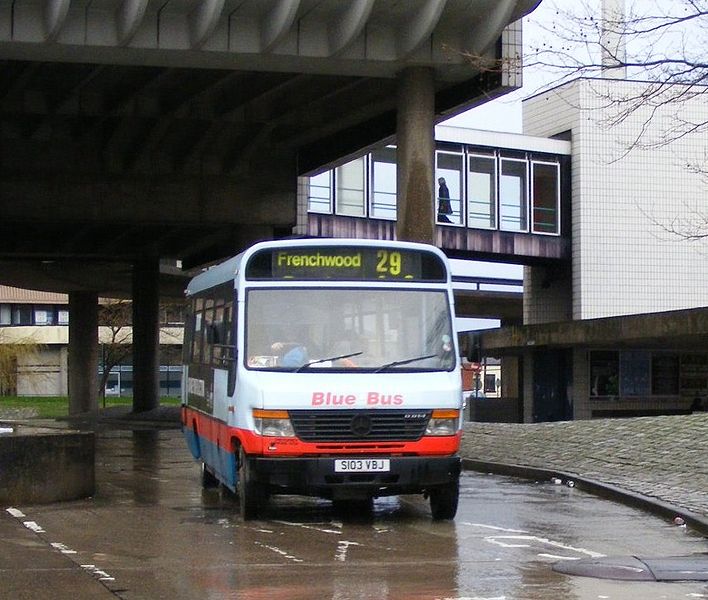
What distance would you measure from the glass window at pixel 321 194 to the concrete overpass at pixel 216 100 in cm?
398

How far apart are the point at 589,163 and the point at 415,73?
2797 cm

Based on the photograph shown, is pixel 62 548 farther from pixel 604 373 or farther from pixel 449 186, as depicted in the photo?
pixel 449 186

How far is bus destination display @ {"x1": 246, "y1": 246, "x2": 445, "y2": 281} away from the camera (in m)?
13.9

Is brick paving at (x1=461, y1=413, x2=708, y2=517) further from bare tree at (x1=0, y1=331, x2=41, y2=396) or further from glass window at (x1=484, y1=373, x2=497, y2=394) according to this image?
glass window at (x1=484, y1=373, x2=497, y2=394)

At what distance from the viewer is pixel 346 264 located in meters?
14.0

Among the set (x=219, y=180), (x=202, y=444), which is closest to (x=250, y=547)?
(x=202, y=444)

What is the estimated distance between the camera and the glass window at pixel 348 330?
1341cm

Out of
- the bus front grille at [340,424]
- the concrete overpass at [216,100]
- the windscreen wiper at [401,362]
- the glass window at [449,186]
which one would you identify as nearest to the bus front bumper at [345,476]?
the bus front grille at [340,424]

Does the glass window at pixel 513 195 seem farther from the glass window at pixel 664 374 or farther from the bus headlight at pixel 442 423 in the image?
the bus headlight at pixel 442 423

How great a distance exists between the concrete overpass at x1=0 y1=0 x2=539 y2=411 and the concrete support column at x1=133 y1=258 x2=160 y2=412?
4.74 metres

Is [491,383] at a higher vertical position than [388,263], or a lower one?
lower

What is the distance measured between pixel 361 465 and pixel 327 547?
1.38m

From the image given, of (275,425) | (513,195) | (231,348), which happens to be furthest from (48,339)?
(275,425)

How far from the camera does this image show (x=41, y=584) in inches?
378
